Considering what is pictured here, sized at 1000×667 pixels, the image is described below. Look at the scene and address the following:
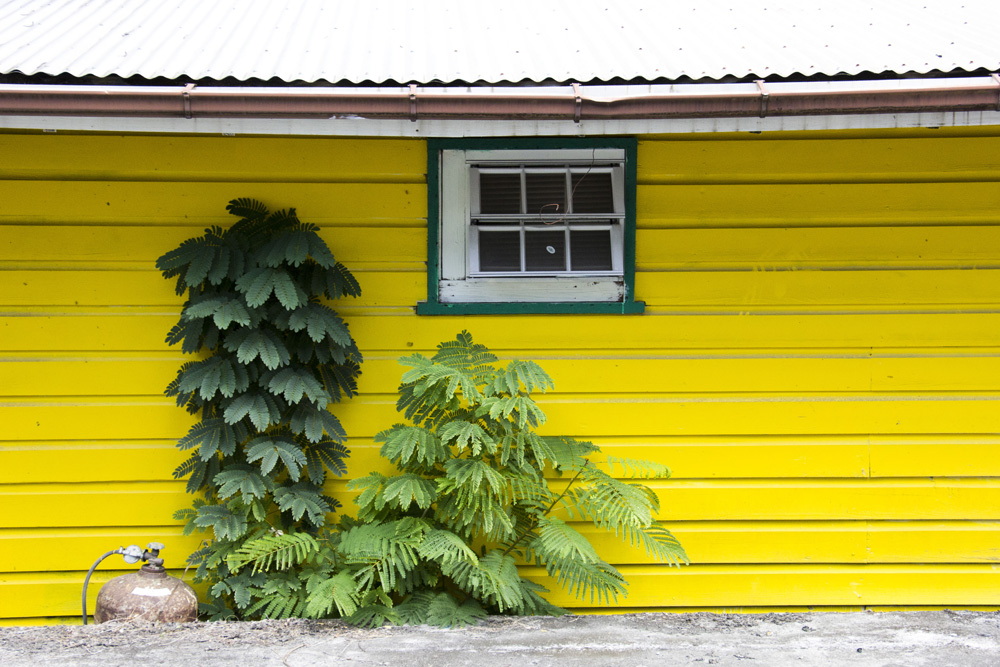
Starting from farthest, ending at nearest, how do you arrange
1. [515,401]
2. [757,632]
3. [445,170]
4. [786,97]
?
[445,170] → [757,632] → [515,401] → [786,97]

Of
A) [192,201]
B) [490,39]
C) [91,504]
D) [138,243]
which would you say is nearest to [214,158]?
[192,201]

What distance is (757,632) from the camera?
3.66 m

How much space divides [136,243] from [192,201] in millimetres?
364

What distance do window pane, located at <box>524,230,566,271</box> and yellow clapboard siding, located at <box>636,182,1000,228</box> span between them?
43 centimetres

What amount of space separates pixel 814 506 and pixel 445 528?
1989mm

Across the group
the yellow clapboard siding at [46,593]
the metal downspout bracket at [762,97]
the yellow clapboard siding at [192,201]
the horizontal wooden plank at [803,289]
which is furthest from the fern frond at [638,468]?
the yellow clapboard siding at [46,593]

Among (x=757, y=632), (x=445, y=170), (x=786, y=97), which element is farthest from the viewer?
(x=445, y=170)

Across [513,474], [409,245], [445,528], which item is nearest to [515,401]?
[513,474]

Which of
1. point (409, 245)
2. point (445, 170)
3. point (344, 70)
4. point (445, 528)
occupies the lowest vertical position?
point (445, 528)

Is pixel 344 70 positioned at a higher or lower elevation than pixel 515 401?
higher

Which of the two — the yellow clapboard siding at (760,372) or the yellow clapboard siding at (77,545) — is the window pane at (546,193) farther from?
the yellow clapboard siding at (77,545)

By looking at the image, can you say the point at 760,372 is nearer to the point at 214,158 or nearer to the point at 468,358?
the point at 468,358

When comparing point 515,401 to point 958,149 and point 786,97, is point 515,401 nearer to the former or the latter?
point 786,97

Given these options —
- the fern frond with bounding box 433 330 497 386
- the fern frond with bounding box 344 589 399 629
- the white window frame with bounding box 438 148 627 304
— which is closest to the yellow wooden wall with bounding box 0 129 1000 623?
the white window frame with bounding box 438 148 627 304
